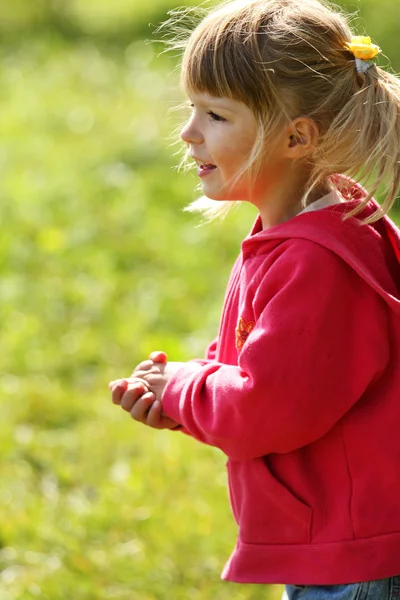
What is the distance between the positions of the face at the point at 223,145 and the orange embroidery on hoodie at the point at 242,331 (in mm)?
257

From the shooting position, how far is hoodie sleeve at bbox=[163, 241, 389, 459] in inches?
77.7

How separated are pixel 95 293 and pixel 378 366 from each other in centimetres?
331

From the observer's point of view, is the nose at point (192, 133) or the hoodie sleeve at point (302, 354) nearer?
the hoodie sleeve at point (302, 354)

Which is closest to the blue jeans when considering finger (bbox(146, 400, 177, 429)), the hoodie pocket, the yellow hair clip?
the hoodie pocket

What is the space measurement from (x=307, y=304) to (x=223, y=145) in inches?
14.6

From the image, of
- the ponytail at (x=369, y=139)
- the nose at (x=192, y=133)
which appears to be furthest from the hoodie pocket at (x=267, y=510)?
the nose at (x=192, y=133)

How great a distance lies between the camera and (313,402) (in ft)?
6.56

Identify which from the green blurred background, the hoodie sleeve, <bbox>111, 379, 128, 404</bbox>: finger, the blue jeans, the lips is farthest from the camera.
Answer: the green blurred background

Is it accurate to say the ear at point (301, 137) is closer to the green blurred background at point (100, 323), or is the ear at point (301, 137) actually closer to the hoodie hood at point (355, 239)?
the hoodie hood at point (355, 239)

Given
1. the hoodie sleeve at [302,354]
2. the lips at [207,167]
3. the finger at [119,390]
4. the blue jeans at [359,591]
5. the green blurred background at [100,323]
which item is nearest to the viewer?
the hoodie sleeve at [302,354]

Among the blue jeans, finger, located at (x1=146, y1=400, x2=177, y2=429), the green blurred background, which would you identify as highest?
finger, located at (x1=146, y1=400, x2=177, y2=429)

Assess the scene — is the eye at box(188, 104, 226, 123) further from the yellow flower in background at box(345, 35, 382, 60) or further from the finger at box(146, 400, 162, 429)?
the finger at box(146, 400, 162, 429)

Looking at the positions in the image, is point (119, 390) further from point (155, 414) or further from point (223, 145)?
point (223, 145)

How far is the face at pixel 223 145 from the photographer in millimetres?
2104
